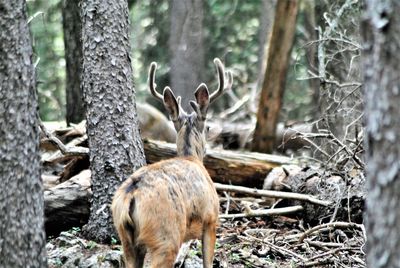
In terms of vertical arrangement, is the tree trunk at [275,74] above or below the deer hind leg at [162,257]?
above

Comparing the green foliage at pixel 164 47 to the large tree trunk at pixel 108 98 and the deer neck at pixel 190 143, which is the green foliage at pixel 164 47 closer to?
the large tree trunk at pixel 108 98

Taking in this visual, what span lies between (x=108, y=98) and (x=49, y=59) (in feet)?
48.3

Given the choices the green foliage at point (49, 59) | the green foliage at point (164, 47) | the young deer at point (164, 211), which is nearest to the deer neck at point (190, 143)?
the young deer at point (164, 211)

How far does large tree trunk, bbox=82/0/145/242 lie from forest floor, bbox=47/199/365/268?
58 cm

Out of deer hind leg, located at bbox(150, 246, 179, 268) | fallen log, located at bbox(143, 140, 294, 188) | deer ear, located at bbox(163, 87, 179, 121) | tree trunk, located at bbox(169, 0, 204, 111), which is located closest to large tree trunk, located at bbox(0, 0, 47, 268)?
deer hind leg, located at bbox(150, 246, 179, 268)

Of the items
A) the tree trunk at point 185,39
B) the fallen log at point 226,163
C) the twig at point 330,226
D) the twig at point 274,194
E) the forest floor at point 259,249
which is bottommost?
the forest floor at point 259,249

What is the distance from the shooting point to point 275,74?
15625 mm

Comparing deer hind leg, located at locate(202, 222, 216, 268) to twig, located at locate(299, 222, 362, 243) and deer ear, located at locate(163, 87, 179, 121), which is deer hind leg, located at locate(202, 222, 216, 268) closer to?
deer ear, located at locate(163, 87, 179, 121)

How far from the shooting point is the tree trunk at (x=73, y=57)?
13.4 m

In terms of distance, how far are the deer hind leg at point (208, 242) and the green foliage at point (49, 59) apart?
11.5 m

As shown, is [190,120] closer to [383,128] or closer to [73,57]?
[383,128]

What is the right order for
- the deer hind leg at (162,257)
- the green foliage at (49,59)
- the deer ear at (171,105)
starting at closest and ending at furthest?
the deer hind leg at (162,257) → the deer ear at (171,105) → the green foliage at (49,59)

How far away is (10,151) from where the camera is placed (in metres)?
5.79

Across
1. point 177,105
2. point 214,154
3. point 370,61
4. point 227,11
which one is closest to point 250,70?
point 227,11
